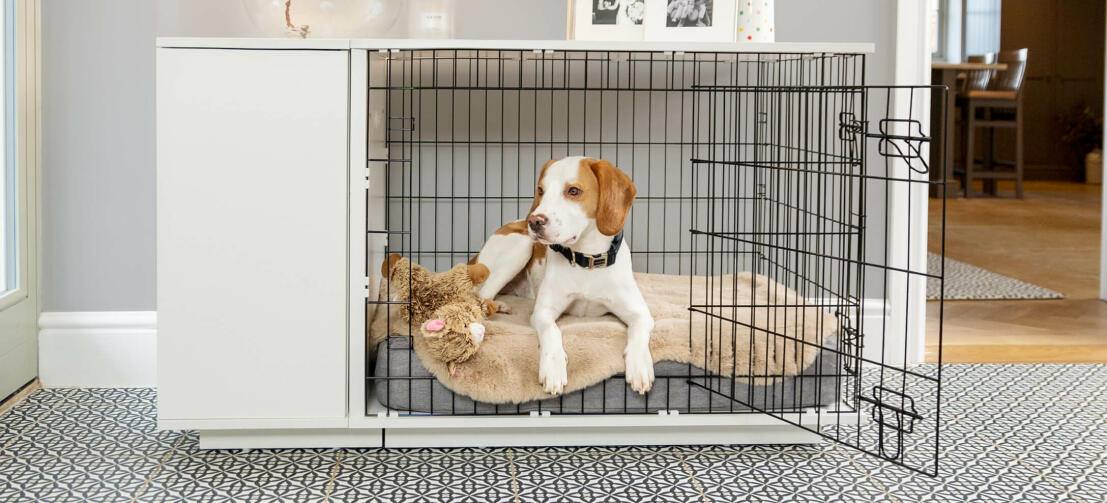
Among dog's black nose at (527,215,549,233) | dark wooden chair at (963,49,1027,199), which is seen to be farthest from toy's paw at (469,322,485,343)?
dark wooden chair at (963,49,1027,199)

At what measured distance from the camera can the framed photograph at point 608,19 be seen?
2609 millimetres

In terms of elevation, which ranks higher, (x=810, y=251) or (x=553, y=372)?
(x=810, y=251)

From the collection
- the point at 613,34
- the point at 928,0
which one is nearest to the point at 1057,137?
the point at 928,0

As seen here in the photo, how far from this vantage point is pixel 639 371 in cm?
226

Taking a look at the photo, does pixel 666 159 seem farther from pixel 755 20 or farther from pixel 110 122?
pixel 110 122

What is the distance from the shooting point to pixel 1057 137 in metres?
10.4

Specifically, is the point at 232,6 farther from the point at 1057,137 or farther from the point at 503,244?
the point at 1057,137

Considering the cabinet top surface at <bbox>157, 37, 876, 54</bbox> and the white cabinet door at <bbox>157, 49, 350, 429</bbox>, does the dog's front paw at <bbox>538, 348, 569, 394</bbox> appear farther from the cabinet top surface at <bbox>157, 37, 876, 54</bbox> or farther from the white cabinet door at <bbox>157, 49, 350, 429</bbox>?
the cabinet top surface at <bbox>157, 37, 876, 54</bbox>

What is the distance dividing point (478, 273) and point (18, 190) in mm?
1288

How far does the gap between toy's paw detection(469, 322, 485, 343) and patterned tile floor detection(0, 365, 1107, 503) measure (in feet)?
0.90

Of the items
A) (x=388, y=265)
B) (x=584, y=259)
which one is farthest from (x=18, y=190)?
(x=584, y=259)

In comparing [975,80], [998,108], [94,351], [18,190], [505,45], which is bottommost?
[94,351]

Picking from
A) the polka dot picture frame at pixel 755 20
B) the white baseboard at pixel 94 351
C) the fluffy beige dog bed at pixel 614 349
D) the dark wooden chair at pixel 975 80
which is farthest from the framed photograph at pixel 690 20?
the dark wooden chair at pixel 975 80

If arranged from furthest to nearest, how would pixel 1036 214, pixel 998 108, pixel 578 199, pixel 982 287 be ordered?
pixel 998 108, pixel 1036 214, pixel 982 287, pixel 578 199
